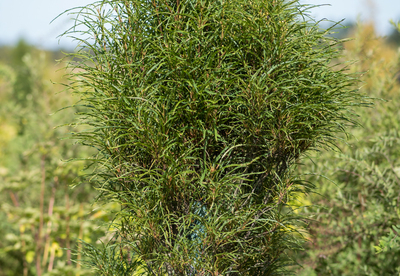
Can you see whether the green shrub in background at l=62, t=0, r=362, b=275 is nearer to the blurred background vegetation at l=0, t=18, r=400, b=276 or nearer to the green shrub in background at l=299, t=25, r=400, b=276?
the blurred background vegetation at l=0, t=18, r=400, b=276

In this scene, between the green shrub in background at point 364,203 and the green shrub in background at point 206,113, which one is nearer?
the green shrub in background at point 206,113

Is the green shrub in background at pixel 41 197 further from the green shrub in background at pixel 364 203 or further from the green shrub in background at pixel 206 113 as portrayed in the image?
the green shrub in background at pixel 364 203

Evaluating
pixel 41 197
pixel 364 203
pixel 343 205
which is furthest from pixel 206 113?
pixel 41 197

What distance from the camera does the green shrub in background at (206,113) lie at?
1532mm

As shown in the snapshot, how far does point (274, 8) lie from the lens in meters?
1.59

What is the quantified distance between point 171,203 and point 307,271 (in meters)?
2.51

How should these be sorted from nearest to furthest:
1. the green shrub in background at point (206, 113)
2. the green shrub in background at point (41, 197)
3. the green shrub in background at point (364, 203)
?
the green shrub in background at point (206, 113)
the green shrub in background at point (364, 203)
the green shrub in background at point (41, 197)

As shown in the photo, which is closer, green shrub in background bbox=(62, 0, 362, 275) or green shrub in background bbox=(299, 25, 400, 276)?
green shrub in background bbox=(62, 0, 362, 275)

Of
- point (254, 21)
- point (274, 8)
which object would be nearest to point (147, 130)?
point (254, 21)

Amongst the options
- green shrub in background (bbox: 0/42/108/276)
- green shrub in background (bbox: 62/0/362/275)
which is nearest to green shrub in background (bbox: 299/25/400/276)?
green shrub in background (bbox: 62/0/362/275)

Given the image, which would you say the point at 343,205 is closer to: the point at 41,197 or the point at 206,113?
the point at 206,113

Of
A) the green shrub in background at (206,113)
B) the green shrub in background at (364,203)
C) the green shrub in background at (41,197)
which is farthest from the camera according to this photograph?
the green shrub in background at (41,197)

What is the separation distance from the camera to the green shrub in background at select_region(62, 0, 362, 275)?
153 centimetres

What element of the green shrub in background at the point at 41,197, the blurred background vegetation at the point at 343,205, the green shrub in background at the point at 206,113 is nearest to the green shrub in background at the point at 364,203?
the blurred background vegetation at the point at 343,205
